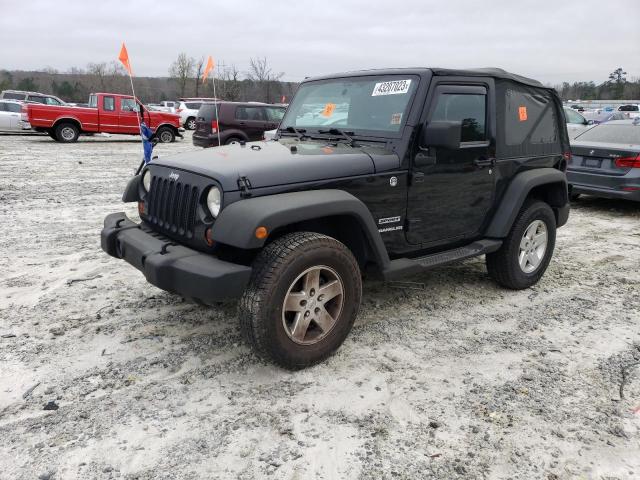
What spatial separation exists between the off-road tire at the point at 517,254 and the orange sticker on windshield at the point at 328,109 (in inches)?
74.8

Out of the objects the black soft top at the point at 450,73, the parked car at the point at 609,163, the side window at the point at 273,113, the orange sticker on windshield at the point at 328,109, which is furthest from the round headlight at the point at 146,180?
the side window at the point at 273,113

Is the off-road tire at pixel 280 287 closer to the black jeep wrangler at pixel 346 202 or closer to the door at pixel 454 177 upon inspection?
the black jeep wrangler at pixel 346 202

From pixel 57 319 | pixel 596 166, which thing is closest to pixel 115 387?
pixel 57 319

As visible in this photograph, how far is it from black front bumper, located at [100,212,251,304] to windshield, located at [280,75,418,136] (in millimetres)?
1665

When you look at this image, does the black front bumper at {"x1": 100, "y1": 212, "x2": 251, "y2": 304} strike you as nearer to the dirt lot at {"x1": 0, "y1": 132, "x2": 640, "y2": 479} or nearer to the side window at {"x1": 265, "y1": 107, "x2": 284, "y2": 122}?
the dirt lot at {"x1": 0, "y1": 132, "x2": 640, "y2": 479}

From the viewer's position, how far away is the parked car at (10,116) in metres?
19.9

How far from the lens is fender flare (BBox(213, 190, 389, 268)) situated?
2.84 meters

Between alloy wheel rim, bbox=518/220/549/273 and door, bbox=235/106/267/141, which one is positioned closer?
alloy wheel rim, bbox=518/220/549/273

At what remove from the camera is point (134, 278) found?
485 centimetres

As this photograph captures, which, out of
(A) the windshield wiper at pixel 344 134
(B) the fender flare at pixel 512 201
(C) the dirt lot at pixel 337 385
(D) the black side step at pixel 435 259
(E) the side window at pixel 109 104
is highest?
(E) the side window at pixel 109 104

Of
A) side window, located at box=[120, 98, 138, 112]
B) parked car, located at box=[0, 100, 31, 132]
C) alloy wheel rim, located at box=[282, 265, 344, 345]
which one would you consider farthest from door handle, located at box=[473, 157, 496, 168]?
parked car, located at box=[0, 100, 31, 132]

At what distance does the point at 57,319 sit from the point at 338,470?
2.68m

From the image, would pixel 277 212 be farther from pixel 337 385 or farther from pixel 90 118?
pixel 90 118

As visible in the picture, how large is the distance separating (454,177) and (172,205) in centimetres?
214
